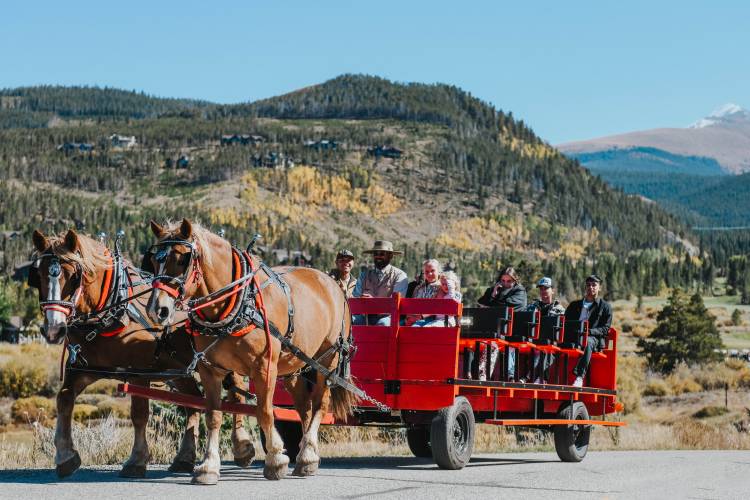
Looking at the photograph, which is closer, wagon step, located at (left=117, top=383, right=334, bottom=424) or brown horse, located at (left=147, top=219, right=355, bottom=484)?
brown horse, located at (left=147, top=219, right=355, bottom=484)

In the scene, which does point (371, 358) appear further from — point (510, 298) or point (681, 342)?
point (681, 342)

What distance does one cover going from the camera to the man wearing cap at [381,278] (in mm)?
12883

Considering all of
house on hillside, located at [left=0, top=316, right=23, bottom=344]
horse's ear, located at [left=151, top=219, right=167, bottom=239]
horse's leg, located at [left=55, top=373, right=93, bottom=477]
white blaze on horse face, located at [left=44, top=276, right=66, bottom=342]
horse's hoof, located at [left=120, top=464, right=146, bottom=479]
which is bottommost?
house on hillside, located at [left=0, top=316, right=23, bottom=344]

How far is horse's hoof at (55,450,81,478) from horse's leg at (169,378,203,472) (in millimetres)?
1405

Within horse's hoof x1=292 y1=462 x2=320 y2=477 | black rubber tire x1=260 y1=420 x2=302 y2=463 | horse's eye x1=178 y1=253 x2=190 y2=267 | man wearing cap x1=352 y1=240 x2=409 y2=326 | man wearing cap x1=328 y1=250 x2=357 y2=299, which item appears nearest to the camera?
horse's eye x1=178 y1=253 x2=190 y2=267

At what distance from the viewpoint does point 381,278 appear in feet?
42.6

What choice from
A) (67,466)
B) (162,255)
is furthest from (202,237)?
(67,466)

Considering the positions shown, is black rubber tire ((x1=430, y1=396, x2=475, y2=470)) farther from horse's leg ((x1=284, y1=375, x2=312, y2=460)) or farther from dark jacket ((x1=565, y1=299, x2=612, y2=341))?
dark jacket ((x1=565, y1=299, x2=612, y2=341))

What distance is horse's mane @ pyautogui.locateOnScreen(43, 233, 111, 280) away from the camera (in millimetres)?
9568

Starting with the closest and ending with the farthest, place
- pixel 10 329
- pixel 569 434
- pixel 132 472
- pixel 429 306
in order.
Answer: pixel 132 472
pixel 429 306
pixel 569 434
pixel 10 329

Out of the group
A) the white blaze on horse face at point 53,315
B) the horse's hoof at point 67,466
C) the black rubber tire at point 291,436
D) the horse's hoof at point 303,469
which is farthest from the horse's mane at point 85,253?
the black rubber tire at point 291,436

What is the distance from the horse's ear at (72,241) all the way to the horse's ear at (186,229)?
969mm

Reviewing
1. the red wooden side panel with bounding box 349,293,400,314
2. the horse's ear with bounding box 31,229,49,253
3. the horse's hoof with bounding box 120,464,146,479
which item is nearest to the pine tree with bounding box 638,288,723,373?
the red wooden side panel with bounding box 349,293,400,314

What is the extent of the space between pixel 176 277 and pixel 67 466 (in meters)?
2.03
